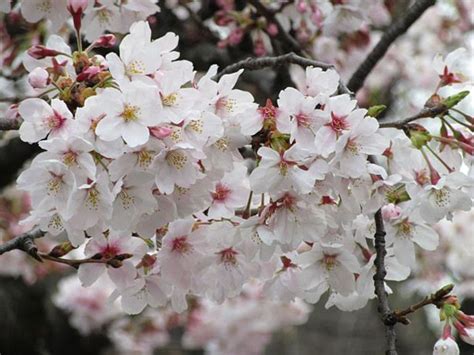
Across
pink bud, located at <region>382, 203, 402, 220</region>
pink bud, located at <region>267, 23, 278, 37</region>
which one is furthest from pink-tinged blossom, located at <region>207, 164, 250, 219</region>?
pink bud, located at <region>267, 23, 278, 37</region>

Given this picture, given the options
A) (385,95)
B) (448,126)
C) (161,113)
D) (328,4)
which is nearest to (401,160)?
(448,126)

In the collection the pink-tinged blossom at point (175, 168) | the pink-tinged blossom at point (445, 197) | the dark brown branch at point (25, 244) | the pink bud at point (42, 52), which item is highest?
the pink-tinged blossom at point (445, 197)

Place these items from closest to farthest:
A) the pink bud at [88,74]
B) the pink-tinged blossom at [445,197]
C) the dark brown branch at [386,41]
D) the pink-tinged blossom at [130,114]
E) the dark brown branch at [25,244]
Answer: the pink-tinged blossom at [130,114]
the pink bud at [88,74]
the pink-tinged blossom at [445,197]
the dark brown branch at [25,244]
the dark brown branch at [386,41]

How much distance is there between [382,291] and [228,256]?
0.82ft

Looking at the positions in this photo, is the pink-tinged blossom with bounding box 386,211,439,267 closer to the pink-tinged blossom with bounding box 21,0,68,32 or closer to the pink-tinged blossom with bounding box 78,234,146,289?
the pink-tinged blossom with bounding box 78,234,146,289

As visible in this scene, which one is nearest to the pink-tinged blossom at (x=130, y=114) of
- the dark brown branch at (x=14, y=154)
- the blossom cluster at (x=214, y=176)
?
the blossom cluster at (x=214, y=176)

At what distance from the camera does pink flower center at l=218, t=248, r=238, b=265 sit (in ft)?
3.99

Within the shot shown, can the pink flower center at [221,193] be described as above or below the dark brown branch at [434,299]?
below

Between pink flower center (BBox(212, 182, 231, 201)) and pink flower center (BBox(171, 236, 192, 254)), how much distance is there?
0.27ft

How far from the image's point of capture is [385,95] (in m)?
4.50

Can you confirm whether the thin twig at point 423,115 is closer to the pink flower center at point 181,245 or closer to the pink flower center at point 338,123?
the pink flower center at point 338,123

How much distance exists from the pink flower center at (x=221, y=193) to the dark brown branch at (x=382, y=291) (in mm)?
221

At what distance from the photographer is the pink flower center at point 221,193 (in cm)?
117

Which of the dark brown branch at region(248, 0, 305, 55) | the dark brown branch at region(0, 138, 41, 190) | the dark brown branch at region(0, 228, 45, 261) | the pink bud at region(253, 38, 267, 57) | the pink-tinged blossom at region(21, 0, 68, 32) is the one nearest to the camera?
the dark brown branch at region(0, 228, 45, 261)
